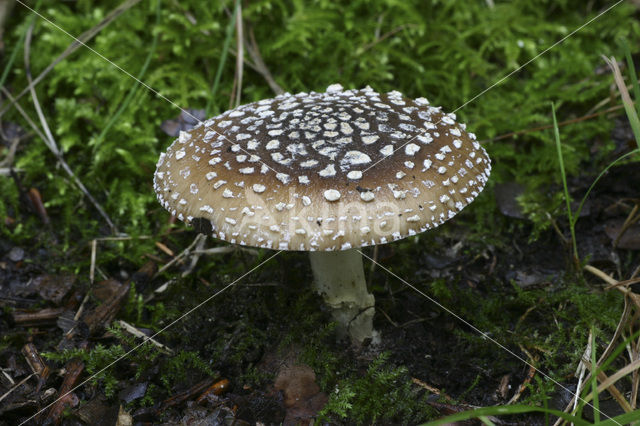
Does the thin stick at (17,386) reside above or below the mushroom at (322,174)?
below

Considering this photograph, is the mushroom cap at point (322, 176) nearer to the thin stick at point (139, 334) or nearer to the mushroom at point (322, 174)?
the mushroom at point (322, 174)

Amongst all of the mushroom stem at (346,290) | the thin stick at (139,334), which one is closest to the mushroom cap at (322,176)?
the mushroom stem at (346,290)

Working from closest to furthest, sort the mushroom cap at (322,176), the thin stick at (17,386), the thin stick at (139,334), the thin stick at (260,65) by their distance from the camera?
the mushroom cap at (322,176), the thin stick at (17,386), the thin stick at (139,334), the thin stick at (260,65)

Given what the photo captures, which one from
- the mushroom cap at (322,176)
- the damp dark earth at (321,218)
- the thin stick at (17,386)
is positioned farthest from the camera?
the thin stick at (17,386)

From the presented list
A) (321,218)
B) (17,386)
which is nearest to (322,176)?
(321,218)

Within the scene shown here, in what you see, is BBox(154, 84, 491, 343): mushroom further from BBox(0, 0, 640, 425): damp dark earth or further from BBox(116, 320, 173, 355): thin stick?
BBox(116, 320, 173, 355): thin stick

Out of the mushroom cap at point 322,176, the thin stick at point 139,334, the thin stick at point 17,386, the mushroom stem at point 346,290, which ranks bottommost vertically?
the thin stick at point 17,386

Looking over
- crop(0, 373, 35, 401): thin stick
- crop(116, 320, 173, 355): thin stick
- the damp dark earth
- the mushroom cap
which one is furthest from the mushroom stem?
crop(0, 373, 35, 401): thin stick
